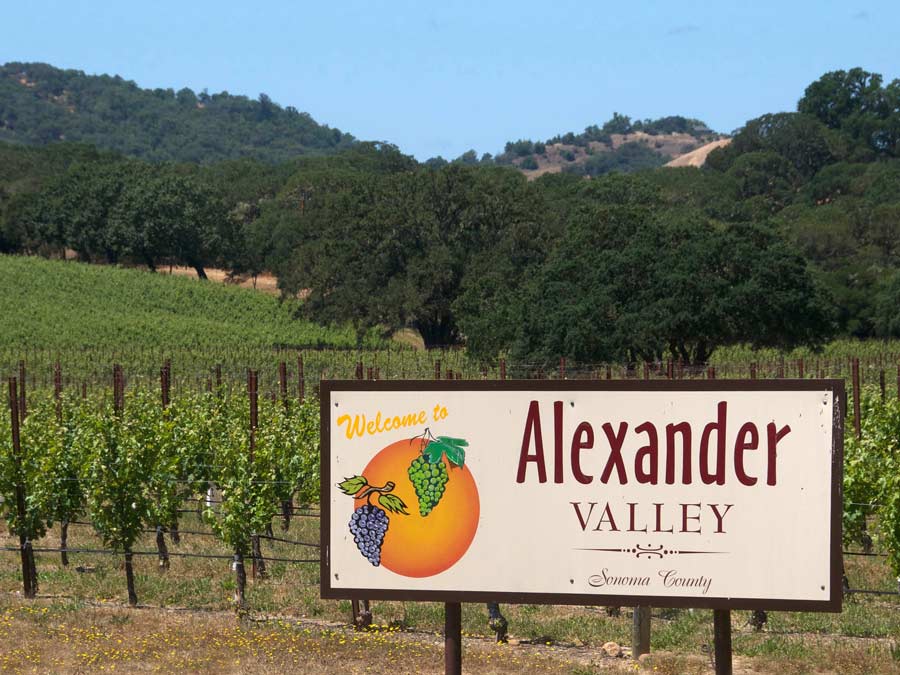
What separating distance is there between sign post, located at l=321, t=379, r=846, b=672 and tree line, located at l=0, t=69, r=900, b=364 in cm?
3395

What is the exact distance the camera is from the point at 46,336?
62188 mm

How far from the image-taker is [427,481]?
5.92 meters

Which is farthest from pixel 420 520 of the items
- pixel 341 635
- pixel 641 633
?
pixel 341 635

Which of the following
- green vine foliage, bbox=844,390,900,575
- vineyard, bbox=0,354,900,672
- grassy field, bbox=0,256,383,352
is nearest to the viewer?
green vine foliage, bbox=844,390,900,575

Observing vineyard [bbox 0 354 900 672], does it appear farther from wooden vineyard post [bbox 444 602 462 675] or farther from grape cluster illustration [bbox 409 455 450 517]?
grape cluster illustration [bbox 409 455 450 517]

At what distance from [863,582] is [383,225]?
50.9m

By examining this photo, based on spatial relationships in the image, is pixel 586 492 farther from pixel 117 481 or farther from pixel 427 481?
pixel 117 481

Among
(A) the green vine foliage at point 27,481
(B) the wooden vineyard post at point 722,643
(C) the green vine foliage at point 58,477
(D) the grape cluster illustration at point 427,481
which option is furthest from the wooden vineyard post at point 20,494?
(B) the wooden vineyard post at point 722,643

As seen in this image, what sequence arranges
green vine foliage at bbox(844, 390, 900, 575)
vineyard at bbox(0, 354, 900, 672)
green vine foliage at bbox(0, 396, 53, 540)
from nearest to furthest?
green vine foliage at bbox(844, 390, 900, 575)
vineyard at bbox(0, 354, 900, 672)
green vine foliage at bbox(0, 396, 53, 540)

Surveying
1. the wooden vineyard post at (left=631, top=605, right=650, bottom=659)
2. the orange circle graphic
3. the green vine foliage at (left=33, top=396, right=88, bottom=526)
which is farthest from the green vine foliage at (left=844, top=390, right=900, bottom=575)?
the green vine foliage at (left=33, top=396, right=88, bottom=526)

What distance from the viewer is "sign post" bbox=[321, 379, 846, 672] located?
5.60m


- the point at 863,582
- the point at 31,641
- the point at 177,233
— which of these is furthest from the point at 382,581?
the point at 177,233

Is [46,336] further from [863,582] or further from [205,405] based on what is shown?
[863,582]

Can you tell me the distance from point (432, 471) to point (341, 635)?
4.36 metres
